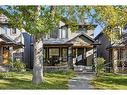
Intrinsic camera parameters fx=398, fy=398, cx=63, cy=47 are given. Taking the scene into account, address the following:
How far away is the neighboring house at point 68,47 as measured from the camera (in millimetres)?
27516

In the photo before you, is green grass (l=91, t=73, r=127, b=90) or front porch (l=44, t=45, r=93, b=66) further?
front porch (l=44, t=45, r=93, b=66)

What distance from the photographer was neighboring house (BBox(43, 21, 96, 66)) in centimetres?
2752

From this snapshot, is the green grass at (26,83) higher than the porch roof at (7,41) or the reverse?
the reverse

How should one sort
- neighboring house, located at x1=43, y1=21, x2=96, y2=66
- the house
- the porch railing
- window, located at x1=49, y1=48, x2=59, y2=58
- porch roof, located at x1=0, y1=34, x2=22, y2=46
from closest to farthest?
the porch railing
the house
porch roof, located at x1=0, y1=34, x2=22, y2=46
neighboring house, located at x1=43, y1=21, x2=96, y2=66
window, located at x1=49, y1=48, x2=59, y2=58

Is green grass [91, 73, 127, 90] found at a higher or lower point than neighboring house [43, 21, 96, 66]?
lower

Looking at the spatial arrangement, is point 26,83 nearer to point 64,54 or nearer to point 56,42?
point 56,42

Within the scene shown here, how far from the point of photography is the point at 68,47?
27688 millimetres

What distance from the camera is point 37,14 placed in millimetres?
15680

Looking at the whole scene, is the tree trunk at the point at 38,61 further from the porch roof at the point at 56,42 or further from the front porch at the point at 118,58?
the porch roof at the point at 56,42

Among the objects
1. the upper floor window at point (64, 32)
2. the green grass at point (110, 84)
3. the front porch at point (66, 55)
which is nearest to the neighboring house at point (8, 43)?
the front porch at point (66, 55)

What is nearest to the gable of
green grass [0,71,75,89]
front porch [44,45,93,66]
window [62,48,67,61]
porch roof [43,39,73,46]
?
front porch [44,45,93,66]

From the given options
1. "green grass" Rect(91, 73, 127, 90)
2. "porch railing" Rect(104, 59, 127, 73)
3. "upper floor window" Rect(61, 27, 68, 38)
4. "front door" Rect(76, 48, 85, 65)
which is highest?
"upper floor window" Rect(61, 27, 68, 38)

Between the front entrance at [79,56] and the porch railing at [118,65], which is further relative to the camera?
the front entrance at [79,56]

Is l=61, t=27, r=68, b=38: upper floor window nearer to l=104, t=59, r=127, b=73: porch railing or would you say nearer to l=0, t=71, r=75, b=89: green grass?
l=104, t=59, r=127, b=73: porch railing
